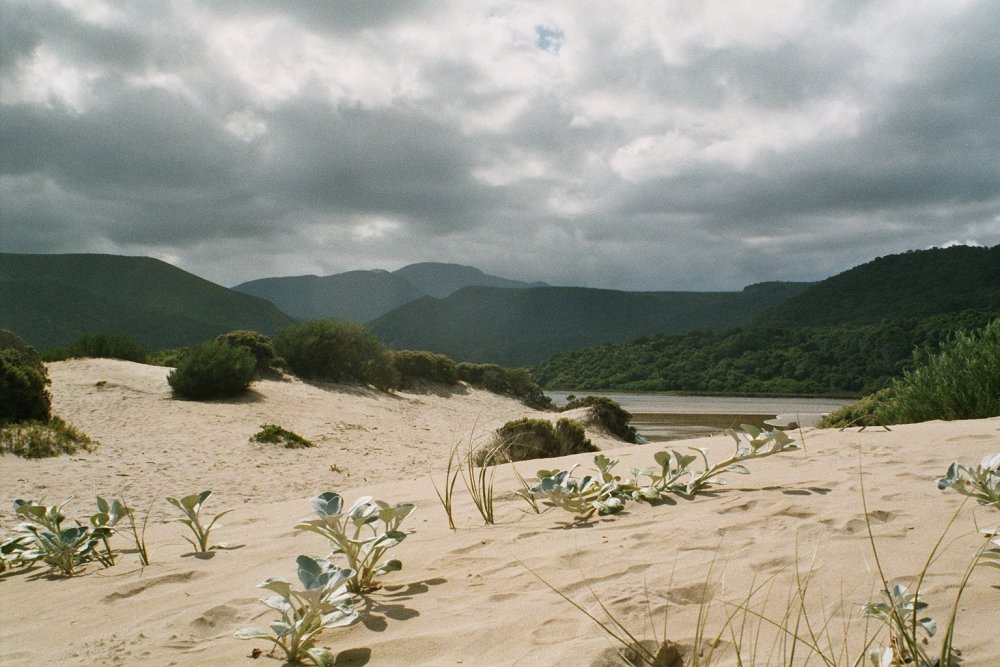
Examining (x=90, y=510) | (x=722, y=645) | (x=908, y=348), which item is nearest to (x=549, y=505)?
(x=722, y=645)

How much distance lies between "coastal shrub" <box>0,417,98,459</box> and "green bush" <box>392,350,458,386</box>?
43.3 ft

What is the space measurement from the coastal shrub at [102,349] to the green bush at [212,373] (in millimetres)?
4686

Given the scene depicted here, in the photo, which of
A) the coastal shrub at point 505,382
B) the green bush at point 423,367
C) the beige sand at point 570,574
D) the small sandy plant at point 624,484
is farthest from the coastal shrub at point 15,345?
the small sandy plant at point 624,484

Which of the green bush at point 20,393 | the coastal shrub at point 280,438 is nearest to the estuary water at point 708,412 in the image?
the coastal shrub at point 280,438

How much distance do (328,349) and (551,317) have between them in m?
91.7

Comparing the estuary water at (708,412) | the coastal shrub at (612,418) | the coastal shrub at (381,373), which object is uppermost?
the coastal shrub at (381,373)

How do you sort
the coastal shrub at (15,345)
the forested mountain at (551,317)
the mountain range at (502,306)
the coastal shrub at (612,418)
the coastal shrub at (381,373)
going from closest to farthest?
the coastal shrub at (15,345) → the coastal shrub at (612,418) → the coastal shrub at (381,373) → the mountain range at (502,306) → the forested mountain at (551,317)

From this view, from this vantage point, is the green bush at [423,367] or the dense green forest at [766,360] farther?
the dense green forest at [766,360]

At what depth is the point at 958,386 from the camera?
725 centimetres

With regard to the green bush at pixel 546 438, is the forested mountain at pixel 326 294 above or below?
above

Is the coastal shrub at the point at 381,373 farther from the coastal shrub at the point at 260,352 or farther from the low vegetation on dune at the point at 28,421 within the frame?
the low vegetation on dune at the point at 28,421

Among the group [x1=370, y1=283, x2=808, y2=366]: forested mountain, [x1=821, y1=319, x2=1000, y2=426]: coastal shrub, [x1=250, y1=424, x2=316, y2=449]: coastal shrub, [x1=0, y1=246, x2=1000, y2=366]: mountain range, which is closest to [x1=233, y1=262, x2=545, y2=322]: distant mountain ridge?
[x1=370, y1=283, x2=808, y2=366]: forested mountain

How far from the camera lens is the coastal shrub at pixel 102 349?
17312 mm

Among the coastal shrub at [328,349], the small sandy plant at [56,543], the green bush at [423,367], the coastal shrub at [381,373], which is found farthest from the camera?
the green bush at [423,367]
